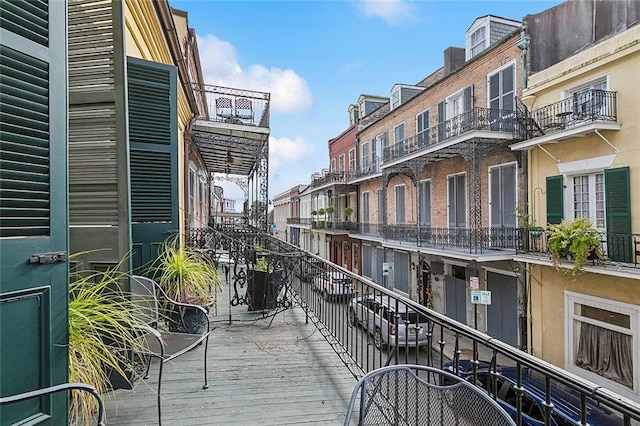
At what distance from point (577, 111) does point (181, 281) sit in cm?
937

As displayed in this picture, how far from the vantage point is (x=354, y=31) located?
10555mm

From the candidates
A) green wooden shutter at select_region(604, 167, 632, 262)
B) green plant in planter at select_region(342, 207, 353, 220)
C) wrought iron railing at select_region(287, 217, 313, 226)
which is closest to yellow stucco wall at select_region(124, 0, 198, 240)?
green wooden shutter at select_region(604, 167, 632, 262)

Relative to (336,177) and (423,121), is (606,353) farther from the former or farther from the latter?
(336,177)

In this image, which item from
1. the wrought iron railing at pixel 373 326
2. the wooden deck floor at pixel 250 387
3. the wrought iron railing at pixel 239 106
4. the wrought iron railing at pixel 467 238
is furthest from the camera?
the wrought iron railing at pixel 467 238

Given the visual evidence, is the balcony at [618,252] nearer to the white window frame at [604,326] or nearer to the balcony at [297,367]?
the white window frame at [604,326]

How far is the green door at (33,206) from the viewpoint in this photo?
4.81 ft

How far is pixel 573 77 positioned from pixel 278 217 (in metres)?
42.0

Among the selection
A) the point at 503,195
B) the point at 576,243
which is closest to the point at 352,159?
the point at 503,195

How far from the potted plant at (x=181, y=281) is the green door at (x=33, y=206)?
2004 mm

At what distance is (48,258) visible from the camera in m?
1.61

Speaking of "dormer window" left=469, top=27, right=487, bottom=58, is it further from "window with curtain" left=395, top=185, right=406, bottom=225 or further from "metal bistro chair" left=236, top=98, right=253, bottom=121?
"metal bistro chair" left=236, top=98, right=253, bottom=121

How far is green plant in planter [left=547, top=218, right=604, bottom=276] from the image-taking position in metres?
7.32

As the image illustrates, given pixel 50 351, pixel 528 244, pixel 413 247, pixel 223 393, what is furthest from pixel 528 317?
pixel 50 351

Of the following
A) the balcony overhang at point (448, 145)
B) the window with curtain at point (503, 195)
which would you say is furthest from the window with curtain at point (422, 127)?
the window with curtain at point (503, 195)
